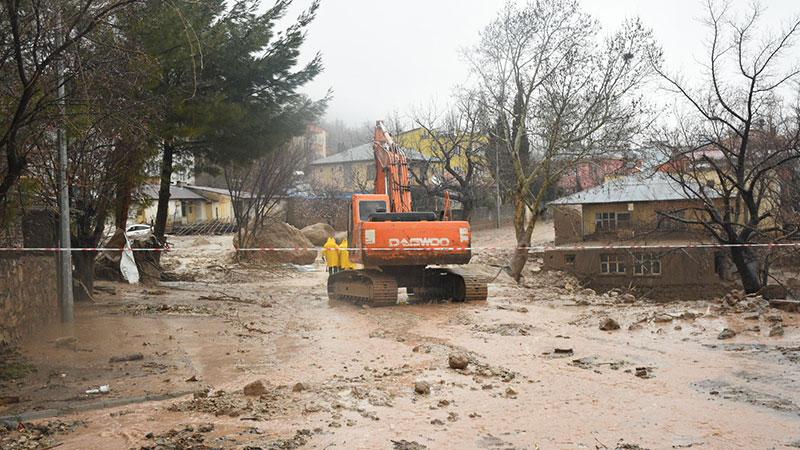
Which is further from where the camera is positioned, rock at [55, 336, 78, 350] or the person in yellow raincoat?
the person in yellow raincoat

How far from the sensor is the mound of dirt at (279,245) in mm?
29438

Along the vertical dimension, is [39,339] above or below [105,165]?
below

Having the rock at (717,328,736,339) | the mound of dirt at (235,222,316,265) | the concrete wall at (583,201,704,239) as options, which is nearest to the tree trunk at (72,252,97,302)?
the rock at (717,328,736,339)

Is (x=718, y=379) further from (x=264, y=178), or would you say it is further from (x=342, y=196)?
(x=342, y=196)

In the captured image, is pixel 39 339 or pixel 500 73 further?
pixel 500 73

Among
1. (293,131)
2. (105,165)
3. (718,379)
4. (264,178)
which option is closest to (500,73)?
(293,131)

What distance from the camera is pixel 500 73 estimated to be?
25.9 metres

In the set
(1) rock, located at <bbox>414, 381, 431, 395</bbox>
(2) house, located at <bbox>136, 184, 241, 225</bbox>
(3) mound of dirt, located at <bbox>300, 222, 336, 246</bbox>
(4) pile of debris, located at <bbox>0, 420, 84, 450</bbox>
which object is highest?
(2) house, located at <bbox>136, 184, 241, 225</bbox>

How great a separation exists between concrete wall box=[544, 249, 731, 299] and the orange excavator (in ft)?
49.9

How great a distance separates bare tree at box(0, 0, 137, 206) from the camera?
21.0 ft

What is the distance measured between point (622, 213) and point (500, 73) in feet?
49.0

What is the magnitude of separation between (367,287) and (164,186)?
676 centimetres

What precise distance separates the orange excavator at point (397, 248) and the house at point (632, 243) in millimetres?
12307

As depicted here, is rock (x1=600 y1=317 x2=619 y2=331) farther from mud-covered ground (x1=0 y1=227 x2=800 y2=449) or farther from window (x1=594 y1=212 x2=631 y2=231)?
window (x1=594 y1=212 x2=631 y2=231)
